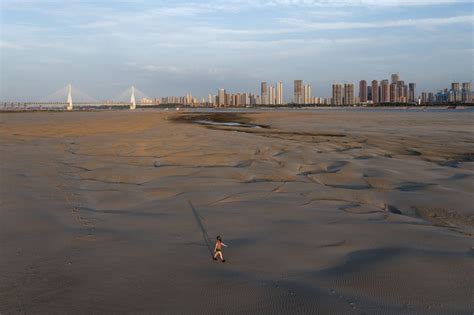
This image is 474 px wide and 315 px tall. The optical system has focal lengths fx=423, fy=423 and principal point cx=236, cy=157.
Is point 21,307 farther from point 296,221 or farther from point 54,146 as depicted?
point 54,146

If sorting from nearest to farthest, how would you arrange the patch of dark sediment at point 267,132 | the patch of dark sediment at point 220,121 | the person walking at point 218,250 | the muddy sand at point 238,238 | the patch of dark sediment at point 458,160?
the muddy sand at point 238,238
the person walking at point 218,250
the patch of dark sediment at point 458,160
the patch of dark sediment at point 267,132
the patch of dark sediment at point 220,121

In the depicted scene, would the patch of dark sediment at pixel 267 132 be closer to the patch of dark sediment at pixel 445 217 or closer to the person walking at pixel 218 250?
the patch of dark sediment at pixel 445 217

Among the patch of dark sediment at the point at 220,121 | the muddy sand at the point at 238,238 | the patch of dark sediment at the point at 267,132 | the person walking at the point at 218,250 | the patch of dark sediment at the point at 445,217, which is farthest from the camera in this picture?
the patch of dark sediment at the point at 220,121

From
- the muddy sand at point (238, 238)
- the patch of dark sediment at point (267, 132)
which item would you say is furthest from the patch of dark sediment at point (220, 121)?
the muddy sand at point (238, 238)

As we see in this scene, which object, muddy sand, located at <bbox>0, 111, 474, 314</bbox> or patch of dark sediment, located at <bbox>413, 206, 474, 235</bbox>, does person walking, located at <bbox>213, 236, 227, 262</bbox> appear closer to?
muddy sand, located at <bbox>0, 111, 474, 314</bbox>

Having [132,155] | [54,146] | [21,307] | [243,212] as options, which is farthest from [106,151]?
[21,307]

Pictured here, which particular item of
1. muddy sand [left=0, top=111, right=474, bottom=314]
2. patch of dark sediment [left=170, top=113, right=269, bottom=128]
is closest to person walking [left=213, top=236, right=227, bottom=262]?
muddy sand [left=0, top=111, right=474, bottom=314]

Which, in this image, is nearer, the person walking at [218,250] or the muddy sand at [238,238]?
the muddy sand at [238,238]

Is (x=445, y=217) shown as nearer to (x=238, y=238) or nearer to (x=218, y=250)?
(x=238, y=238)

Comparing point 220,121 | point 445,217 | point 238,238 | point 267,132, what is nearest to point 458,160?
point 445,217
